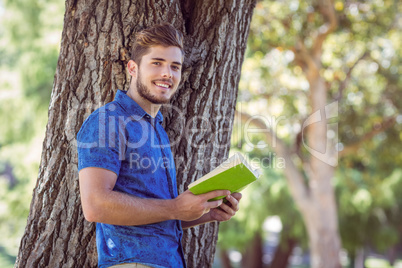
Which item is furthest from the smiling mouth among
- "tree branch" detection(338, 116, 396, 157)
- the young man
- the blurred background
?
"tree branch" detection(338, 116, 396, 157)

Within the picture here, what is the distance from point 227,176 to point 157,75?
0.55 meters

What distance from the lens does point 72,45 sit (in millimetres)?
2391

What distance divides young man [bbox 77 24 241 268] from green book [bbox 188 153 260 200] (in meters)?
0.03

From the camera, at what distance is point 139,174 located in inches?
66.1

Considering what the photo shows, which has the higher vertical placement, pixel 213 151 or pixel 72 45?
pixel 72 45

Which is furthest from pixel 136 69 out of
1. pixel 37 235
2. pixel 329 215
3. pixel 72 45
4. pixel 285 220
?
pixel 285 220

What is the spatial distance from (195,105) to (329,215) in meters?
6.96

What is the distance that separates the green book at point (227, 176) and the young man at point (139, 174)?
1.2 inches

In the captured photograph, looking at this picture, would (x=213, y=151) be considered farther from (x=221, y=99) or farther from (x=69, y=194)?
(x=69, y=194)

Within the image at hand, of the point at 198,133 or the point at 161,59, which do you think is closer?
the point at 161,59

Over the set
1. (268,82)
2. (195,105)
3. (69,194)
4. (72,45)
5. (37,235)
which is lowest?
(37,235)

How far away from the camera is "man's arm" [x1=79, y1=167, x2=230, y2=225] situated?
1.50 meters

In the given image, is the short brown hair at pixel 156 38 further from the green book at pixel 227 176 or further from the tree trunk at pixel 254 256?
the tree trunk at pixel 254 256

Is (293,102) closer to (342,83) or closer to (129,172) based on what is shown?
(342,83)
